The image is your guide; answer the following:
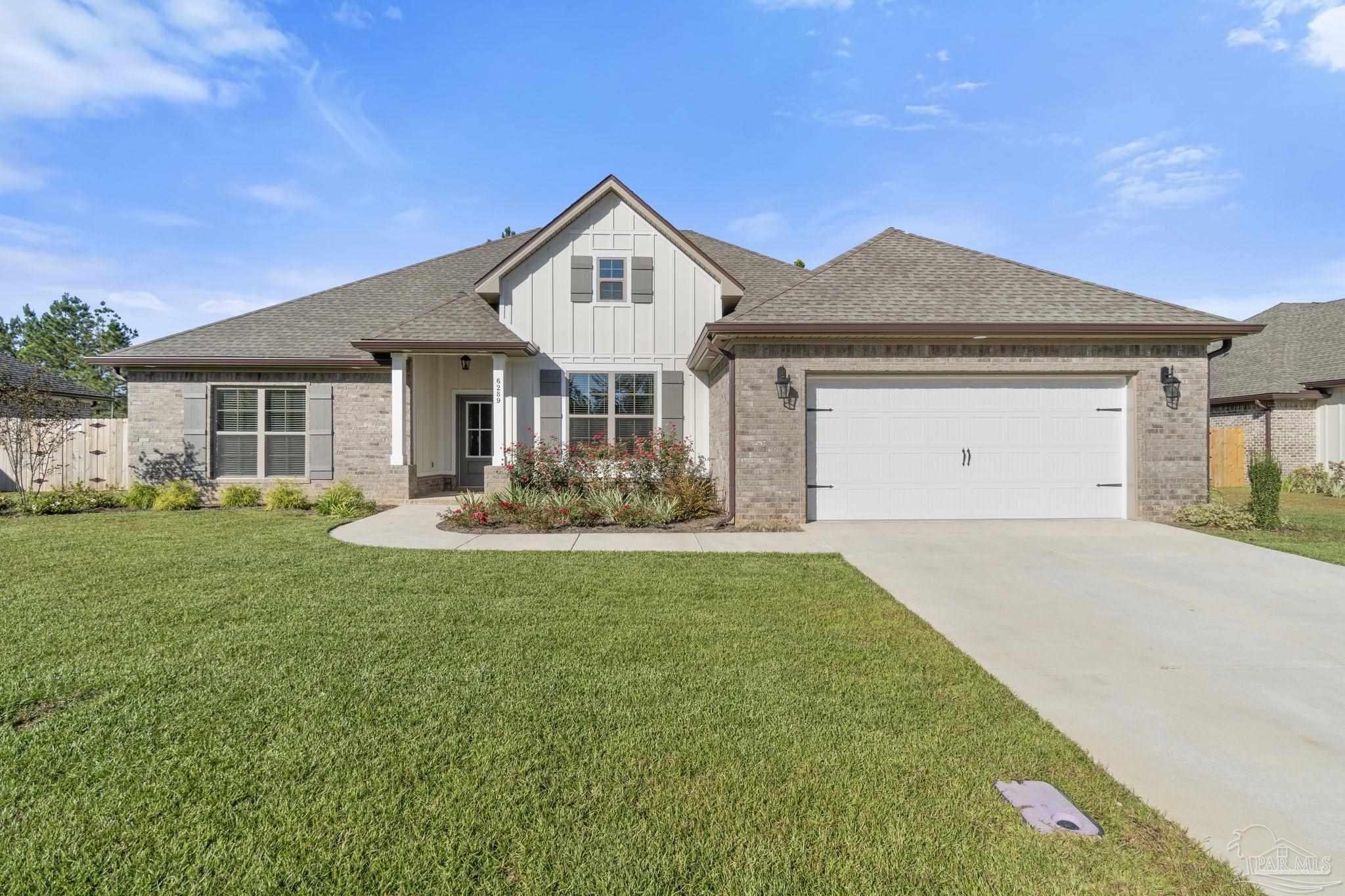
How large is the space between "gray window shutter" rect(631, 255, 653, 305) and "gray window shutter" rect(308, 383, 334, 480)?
655 centimetres

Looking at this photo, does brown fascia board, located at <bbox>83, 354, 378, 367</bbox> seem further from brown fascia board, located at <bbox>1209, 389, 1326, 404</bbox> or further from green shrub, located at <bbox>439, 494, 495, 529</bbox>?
brown fascia board, located at <bbox>1209, 389, 1326, 404</bbox>

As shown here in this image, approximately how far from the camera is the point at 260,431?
11.8 metres

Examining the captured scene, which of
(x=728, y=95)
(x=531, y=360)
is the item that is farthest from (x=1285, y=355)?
(x=531, y=360)

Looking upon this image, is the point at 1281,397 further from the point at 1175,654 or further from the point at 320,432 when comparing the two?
the point at 320,432

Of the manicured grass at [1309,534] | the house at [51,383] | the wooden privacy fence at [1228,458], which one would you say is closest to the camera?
the manicured grass at [1309,534]

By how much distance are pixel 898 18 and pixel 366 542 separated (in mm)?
11580

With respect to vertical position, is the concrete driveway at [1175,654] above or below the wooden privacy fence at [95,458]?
below

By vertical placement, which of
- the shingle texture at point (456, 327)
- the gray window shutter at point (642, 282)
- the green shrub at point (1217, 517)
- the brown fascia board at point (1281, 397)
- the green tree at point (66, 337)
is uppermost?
the green tree at point (66, 337)

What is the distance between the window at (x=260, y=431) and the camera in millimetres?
11758

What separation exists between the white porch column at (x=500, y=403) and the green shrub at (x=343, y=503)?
7.87 ft

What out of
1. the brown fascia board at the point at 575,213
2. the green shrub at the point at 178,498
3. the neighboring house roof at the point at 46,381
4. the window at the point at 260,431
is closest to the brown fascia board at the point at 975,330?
the brown fascia board at the point at 575,213

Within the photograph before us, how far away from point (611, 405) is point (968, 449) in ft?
20.8

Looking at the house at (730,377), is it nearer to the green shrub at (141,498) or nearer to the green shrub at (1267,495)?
the green shrub at (1267,495)

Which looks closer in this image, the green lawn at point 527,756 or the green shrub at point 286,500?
the green lawn at point 527,756
